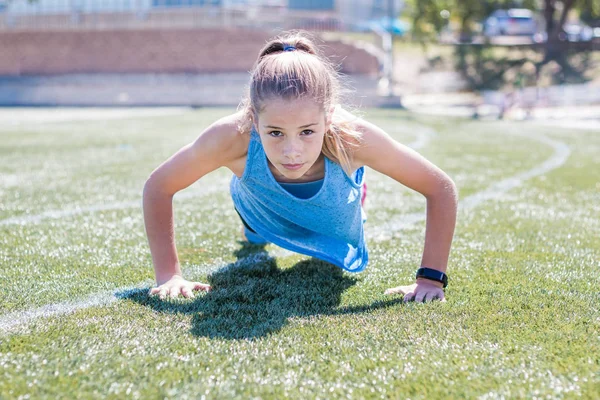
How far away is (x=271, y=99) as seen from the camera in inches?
106

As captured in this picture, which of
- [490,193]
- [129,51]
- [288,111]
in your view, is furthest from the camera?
[129,51]

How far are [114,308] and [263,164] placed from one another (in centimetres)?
95

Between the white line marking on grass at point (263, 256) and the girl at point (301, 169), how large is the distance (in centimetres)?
29

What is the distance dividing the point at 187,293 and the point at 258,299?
0.33 metres

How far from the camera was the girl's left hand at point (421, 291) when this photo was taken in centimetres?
291

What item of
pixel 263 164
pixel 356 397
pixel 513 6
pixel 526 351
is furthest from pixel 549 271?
pixel 513 6

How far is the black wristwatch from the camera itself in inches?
118

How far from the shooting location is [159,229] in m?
3.12

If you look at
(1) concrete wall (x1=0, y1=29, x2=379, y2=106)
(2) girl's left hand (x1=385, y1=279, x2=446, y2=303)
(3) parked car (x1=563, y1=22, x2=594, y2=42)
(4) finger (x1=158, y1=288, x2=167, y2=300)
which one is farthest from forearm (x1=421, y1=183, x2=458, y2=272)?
(3) parked car (x1=563, y1=22, x2=594, y2=42)

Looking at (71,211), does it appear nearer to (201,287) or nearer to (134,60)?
(201,287)

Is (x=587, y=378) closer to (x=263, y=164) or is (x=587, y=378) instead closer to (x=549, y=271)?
(x=549, y=271)

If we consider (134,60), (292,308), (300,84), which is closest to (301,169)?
(300,84)

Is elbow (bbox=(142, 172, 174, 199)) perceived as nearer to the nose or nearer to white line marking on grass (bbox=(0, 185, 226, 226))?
the nose

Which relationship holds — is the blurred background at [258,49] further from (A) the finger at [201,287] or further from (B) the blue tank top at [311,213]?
(A) the finger at [201,287]
